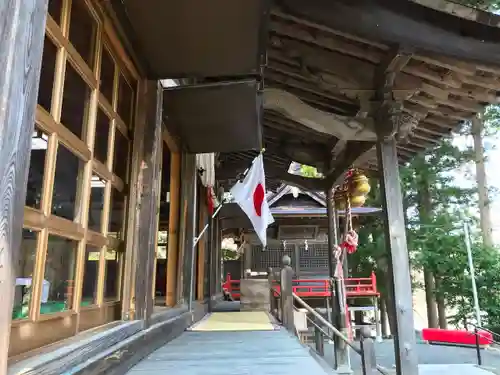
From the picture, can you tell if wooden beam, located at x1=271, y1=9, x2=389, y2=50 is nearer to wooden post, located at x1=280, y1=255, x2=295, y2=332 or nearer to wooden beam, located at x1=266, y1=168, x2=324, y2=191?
wooden post, located at x1=280, y1=255, x2=295, y2=332

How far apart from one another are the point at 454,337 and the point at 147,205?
11.5 metres

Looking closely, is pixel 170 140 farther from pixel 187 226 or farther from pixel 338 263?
pixel 338 263

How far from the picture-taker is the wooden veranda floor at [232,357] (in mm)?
2340

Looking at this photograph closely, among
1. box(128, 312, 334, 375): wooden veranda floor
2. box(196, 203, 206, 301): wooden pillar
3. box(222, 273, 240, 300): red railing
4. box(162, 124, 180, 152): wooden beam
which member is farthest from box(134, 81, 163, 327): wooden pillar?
box(222, 273, 240, 300): red railing

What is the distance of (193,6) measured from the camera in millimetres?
2330

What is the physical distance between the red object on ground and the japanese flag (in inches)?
345

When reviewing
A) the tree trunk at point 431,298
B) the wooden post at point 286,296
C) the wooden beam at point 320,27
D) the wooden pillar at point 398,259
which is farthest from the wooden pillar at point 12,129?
the tree trunk at point 431,298

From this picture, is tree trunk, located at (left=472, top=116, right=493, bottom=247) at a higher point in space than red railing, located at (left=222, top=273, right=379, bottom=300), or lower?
higher

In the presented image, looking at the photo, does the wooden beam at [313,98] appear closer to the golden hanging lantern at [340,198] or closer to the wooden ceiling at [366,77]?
the wooden ceiling at [366,77]

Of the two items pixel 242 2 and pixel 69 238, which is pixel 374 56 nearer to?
pixel 242 2

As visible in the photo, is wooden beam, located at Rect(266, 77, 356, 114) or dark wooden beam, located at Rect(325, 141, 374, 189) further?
dark wooden beam, located at Rect(325, 141, 374, 189)

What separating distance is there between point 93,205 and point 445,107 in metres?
4.20

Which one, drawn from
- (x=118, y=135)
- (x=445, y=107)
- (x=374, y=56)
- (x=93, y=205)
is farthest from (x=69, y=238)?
(x=445, y=107)

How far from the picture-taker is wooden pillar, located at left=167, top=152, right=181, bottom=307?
180 inches
